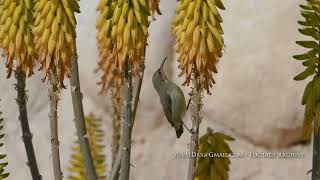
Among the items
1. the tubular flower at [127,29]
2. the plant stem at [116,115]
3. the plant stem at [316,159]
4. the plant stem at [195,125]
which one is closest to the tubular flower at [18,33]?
the tubular flower at [127,29]

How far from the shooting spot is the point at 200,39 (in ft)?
15.4

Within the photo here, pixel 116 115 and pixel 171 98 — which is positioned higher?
pixel 171 98

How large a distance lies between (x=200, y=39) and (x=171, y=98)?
368mm

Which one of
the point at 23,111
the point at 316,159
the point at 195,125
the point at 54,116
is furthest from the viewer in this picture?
the point at 23,111

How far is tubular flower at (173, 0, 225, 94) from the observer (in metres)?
4.63

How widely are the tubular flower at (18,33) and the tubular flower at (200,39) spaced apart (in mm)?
918

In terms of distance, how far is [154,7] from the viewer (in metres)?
5.32

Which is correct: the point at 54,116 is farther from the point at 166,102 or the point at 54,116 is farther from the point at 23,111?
the point at 23,111

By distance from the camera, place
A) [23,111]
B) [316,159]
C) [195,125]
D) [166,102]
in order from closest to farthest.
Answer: [195,125]
[166,102]
[316,159]
[23,111]

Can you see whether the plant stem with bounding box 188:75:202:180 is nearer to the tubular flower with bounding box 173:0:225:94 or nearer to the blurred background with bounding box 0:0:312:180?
the tubular flower with bounding box 173:0:225:94

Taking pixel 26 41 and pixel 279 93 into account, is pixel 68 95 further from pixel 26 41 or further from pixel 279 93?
pixel 26 41

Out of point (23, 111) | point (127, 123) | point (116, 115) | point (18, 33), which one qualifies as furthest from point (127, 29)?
point (116, 115)

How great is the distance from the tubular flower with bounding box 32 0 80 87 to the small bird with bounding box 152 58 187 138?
1.67 ft

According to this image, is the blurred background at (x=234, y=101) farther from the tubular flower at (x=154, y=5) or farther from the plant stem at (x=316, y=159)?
the plant stem at (x=316, y=159)
